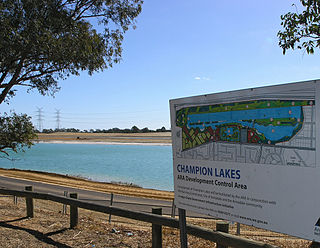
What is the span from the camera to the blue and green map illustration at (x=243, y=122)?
104 inches

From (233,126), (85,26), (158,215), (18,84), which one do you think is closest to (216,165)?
(233,126)

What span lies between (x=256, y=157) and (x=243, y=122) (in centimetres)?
35

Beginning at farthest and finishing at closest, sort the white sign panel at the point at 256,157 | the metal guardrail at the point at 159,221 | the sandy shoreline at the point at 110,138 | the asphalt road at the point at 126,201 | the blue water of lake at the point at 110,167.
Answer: the sandy shoreline at the point at 110,138 < the blue water of lake at the point at 110,167 < the asphalt road at the point at 126,201 < the metal guardrail at the point at 159,221 < the white sign panel at the point at 256,157

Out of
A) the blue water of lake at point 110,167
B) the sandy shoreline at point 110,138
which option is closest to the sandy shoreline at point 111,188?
the blue water of lake at point 110,167

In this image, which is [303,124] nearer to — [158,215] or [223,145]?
[223,145]

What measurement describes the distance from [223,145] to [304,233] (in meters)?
1.08

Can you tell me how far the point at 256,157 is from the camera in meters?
2.90

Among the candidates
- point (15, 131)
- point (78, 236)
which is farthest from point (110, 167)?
point (78, 236)

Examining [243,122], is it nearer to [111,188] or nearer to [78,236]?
[78,236]

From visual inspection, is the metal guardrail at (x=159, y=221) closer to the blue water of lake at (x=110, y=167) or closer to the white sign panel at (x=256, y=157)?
the white sign panel at (x=256, y=157)

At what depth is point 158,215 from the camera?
5.34 meters

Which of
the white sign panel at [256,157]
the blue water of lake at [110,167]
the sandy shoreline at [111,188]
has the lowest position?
the blue water of lake at [110,167]

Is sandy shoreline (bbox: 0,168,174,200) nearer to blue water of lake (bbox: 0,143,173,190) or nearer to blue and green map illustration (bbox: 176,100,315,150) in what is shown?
blue water of lake (bbox: 0,143,173,190)

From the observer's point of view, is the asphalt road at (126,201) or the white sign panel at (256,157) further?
the asphalt road at (126,201)
